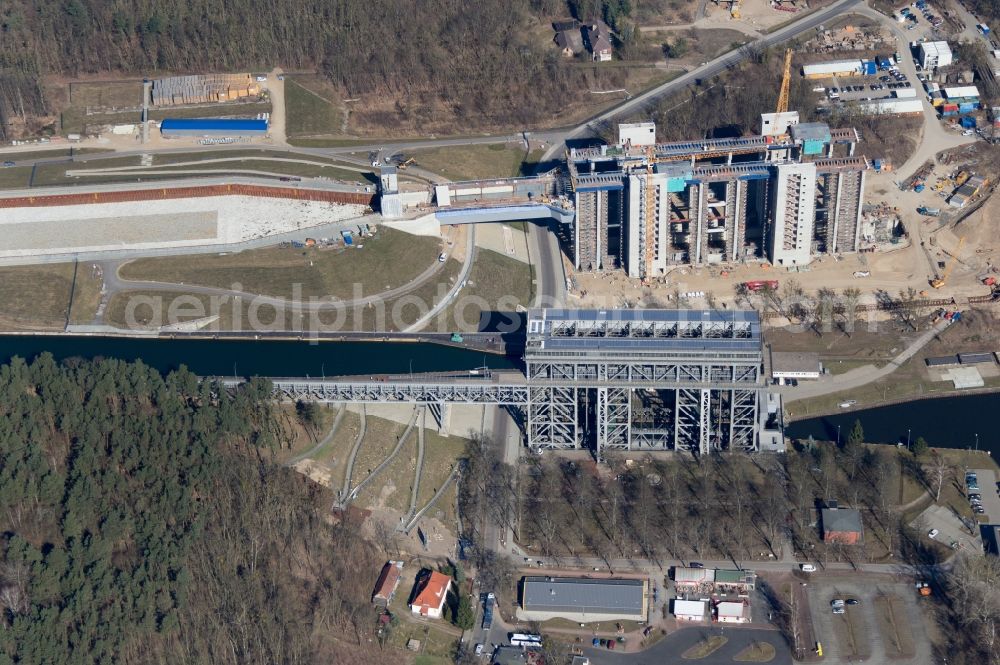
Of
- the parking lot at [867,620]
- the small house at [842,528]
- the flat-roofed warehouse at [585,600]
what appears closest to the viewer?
the parking lot at [867,620]

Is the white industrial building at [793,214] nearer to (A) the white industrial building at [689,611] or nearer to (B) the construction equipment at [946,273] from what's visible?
(B) the construction equipment at [946,273]

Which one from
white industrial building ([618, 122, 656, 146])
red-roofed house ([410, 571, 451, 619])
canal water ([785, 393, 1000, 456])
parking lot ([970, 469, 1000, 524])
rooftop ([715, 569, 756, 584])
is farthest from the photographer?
white industrial building ([618, 122, 656, 146])

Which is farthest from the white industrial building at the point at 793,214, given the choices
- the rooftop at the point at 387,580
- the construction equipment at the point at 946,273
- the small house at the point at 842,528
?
the rooftop at the point at 387,580

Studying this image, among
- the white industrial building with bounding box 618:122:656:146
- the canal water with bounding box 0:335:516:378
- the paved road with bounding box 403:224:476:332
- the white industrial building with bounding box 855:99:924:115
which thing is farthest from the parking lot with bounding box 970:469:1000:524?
the white industrial building with bounding box 855:99:924:115

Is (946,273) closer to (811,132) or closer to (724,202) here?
(811,132)

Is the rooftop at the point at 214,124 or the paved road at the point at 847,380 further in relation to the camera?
the rooftop at the point at 214,124

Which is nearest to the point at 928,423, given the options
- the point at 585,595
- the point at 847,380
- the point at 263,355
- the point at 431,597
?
the point at 847,380

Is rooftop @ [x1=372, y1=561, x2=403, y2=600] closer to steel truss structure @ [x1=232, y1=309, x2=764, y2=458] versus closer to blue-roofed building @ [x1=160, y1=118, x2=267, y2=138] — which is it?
steel truss structure @ [x1=232, y1=309, x2=764, y2=458]
